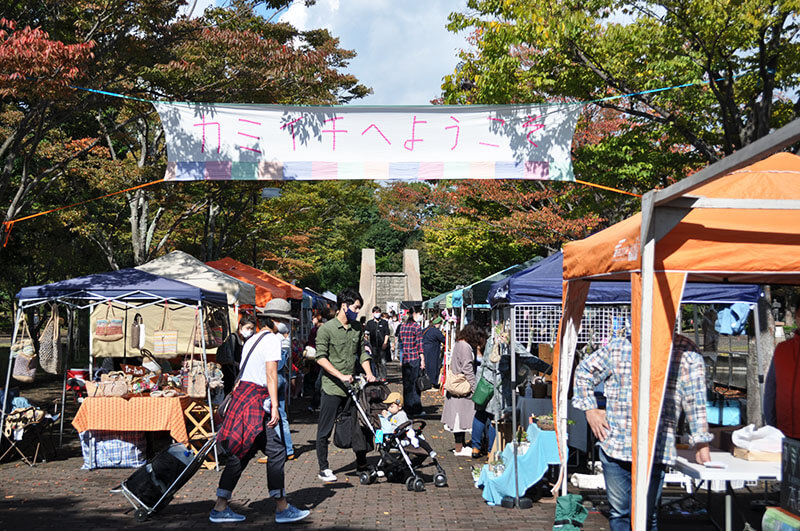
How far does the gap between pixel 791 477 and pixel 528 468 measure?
4.15m

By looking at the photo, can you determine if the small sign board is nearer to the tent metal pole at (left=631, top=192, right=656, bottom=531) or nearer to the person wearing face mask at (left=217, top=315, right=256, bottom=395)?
the tent metal pole at (left=631, top=192, right=656, bottom=531)

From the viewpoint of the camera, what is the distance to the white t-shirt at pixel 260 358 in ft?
21.5

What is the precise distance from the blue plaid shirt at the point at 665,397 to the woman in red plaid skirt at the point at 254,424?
2.76m

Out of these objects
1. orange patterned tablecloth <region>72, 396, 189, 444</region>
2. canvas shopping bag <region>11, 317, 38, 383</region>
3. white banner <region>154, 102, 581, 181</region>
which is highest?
white banner <region>154, 102, 581, 181</region>

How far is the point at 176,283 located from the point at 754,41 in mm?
8305

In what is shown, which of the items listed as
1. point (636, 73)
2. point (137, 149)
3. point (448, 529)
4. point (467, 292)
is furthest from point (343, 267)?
point (448, 529)

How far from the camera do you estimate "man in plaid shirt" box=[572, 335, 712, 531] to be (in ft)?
15.4

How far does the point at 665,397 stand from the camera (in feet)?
15.6

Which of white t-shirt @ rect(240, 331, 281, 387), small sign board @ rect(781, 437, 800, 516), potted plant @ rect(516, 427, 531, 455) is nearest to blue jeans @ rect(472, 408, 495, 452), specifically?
potted plant @ rect(516, 427, 531, 455)

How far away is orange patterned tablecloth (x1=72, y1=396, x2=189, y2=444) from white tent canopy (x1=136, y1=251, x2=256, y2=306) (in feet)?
12.1

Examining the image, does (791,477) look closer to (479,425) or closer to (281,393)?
(479,425)

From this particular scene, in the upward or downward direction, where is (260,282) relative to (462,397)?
upward

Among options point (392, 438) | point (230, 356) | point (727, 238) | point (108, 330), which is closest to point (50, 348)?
point (108, 330)

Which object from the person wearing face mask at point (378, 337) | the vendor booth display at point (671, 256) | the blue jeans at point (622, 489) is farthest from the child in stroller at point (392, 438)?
the person wearing face mask at point (378, 337)
